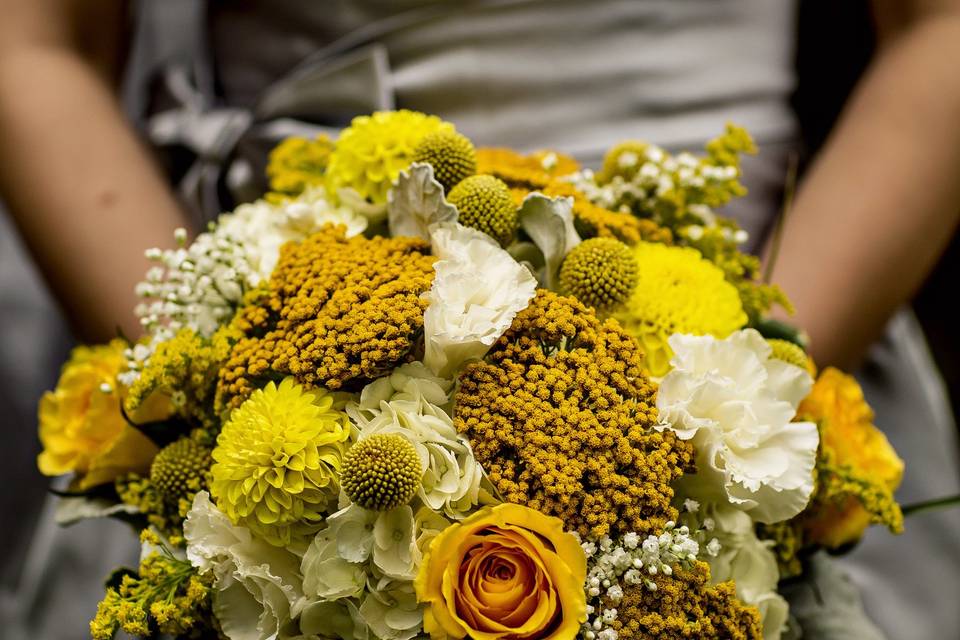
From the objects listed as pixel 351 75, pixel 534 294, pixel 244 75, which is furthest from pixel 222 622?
pixel 244 75

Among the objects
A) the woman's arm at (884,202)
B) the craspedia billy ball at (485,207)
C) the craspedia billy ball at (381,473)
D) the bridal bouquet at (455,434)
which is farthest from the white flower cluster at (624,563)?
the woman's arm at (884,202)

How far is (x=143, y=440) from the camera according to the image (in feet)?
2.05

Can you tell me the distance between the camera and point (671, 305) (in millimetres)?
583

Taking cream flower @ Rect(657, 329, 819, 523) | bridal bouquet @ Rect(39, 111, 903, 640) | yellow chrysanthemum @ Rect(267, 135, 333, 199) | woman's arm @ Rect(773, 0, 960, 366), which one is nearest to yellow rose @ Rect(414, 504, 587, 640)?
bridal bouquet @ Rect(39, 111, 903, 640)

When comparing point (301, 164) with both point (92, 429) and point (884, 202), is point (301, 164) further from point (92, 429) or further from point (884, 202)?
point (884, 202)

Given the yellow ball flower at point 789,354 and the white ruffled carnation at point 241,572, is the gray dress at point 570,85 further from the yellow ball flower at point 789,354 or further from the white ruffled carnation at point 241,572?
the white ruffled carnation at point 241,572

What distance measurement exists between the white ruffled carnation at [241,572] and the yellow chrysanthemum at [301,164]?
32cm

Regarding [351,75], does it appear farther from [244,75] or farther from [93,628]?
[93,628]

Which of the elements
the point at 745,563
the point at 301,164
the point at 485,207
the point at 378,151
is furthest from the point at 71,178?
the point at 745,563

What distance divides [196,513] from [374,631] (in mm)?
135

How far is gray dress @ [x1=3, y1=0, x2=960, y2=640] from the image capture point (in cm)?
96

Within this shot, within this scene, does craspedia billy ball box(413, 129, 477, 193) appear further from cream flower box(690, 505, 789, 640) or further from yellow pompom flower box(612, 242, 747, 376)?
cream flower box(690, 505, 789, 640)

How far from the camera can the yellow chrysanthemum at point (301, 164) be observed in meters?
0.73

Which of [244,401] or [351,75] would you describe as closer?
[244,401]
